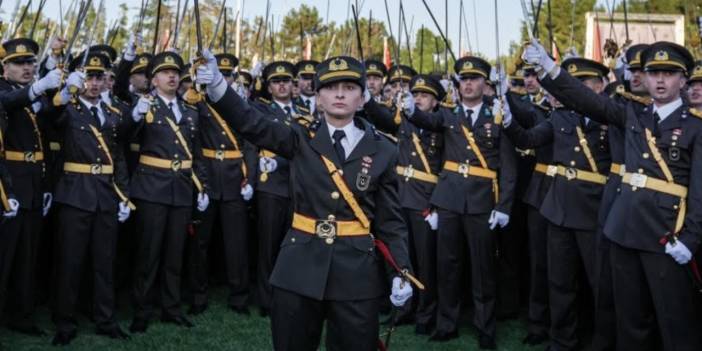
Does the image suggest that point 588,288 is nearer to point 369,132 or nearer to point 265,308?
point 265,308

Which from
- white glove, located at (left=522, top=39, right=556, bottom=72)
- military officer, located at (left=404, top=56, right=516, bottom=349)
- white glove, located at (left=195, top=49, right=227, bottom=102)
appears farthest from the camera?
military officer, located at (left=404, top=56, right=516, bottom=349)

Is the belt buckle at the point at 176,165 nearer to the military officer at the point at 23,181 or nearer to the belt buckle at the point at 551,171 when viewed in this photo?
the military officer at the point at 23,181

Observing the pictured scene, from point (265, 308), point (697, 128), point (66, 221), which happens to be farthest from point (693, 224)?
point (66, 221)

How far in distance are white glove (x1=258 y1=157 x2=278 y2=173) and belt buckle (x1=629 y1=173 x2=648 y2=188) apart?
378 cm

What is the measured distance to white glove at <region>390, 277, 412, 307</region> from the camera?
4.21 m

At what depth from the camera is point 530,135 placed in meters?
6.86

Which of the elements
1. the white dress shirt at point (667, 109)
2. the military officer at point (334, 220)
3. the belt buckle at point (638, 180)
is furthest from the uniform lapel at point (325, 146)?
the white dress shirt at point (667, 109)

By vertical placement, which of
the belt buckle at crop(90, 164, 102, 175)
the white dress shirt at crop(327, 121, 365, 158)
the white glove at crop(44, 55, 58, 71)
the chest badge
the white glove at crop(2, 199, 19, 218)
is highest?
the white glove at crop(44, 55, 58, 71)

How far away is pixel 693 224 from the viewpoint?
5.12 metres

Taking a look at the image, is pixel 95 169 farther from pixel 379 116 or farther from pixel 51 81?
pixel 379 116

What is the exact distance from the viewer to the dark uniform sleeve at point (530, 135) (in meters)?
6.82

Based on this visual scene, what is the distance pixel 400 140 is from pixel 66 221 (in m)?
3.43

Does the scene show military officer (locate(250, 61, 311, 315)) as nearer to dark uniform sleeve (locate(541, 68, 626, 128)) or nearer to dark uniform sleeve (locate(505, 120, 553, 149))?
dark uniform sleeve (locate(505, 120, 553, 149))

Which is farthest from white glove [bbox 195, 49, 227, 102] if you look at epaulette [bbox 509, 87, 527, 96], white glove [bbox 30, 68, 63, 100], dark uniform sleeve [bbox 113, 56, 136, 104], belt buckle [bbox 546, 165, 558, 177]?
epaulette [bbox 509, 87, 527, 96]
